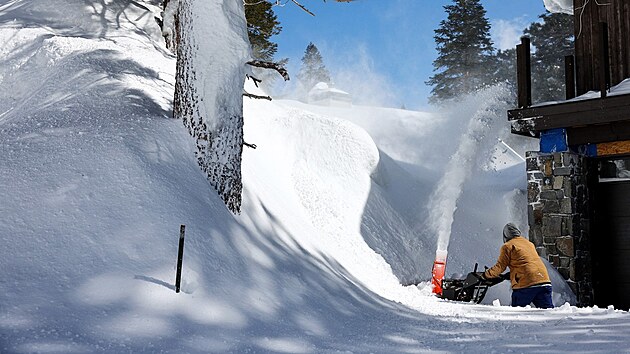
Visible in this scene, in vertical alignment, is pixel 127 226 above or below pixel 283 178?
below

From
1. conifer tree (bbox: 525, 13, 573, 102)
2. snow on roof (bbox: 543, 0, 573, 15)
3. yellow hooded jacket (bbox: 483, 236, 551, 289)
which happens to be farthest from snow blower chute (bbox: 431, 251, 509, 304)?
conifer tree (bbox: 525, 13, 573, 102)

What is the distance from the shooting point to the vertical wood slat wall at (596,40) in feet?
30.8

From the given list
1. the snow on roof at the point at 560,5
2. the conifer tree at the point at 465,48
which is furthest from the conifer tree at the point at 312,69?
the snow on roof at the point at 560,5

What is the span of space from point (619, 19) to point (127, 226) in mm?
8816

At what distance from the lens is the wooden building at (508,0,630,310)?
9.12 m

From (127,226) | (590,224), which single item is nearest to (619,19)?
(590,224)

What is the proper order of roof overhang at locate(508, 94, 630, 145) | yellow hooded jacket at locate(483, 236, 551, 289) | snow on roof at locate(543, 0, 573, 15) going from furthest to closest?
snow on roof at locate(543, 0, 573, 15)
roof overhang at locate(508, 94, 630, 145)
yellow hooded jacket at locate(483, 236, 551, 289)

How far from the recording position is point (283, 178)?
35.9 ft

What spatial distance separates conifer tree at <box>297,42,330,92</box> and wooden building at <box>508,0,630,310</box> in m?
54.6

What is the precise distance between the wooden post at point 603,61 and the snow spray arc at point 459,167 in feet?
12.8

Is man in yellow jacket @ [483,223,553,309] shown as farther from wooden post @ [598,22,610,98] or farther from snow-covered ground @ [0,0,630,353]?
wooden post @ [598,22,610,98]

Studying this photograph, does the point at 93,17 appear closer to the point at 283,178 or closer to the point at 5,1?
the point at 5,1

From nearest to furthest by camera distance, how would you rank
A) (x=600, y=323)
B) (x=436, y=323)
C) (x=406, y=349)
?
(x=406, y=349)
(x=600, y=323)
(x=436, y=323)

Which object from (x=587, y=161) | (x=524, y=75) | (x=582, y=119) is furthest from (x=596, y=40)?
(x=587, y=161)
